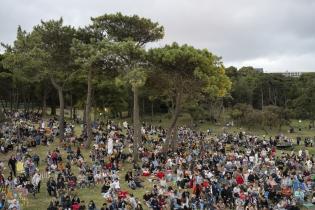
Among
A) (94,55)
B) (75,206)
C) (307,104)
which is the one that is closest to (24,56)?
(94,55)

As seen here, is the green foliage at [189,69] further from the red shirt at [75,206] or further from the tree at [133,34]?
the red shirt at [75,206]

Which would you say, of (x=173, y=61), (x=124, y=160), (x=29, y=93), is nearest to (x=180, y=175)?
(x=124, y=160)

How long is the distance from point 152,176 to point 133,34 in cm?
1328

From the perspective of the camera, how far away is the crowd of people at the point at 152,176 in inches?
960

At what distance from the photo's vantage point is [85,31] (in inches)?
1561

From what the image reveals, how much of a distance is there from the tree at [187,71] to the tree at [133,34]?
160cm

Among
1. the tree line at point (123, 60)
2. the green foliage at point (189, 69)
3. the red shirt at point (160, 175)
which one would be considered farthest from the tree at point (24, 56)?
the red shirt at point (160, 175)

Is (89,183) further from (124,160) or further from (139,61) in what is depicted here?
(139,61)

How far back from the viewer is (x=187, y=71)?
121ft

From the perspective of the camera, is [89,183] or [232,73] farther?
[232,73]

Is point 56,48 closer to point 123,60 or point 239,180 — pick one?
point 123,60

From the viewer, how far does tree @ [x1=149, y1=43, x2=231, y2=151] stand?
35.3 m

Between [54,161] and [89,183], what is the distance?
16.2 ft

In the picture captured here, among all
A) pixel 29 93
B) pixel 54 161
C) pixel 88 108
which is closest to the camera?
pixel 54 161
